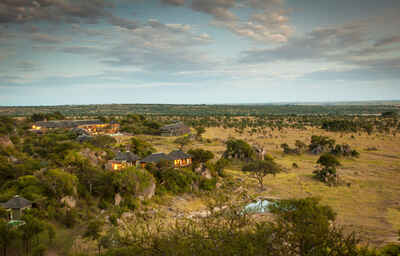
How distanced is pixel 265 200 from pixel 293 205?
1043 cm

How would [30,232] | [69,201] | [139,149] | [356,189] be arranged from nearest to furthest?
[30,232]
[69,201]
[356,189]
[139,149]

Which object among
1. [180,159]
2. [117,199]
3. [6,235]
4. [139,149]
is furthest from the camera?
[139,149]

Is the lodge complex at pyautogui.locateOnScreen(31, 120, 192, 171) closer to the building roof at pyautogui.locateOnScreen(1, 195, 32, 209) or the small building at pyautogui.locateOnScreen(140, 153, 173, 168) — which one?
the small building at pyautogui.locateOnScreen(140, 153, 173, 168)

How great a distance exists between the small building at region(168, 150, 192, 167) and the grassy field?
8.78 meters

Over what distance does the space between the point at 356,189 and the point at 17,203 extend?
44522mm

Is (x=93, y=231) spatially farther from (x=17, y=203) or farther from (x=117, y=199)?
(x=17, y=203)

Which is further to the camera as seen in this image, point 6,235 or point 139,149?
point 139,149

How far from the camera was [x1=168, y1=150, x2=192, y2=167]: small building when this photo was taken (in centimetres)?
4634

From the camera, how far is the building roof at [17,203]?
82.8ft

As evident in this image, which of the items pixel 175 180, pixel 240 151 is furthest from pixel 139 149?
pixel 240 151

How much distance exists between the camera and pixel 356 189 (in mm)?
39688

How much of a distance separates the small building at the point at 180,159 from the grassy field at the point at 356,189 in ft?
28.8

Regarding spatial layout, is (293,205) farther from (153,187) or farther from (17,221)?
(17,221)

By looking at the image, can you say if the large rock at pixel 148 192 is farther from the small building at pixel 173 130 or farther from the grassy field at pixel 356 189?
the small building at pixel 173 130
